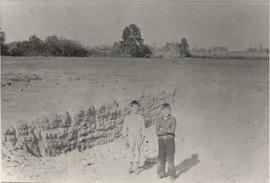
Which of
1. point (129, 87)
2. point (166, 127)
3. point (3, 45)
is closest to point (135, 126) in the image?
point (166, 127)

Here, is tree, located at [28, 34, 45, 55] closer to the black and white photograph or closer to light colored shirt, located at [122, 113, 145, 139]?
the black and white photograph

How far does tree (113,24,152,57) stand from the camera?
4629 mm

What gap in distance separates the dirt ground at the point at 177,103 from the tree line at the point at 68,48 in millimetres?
79

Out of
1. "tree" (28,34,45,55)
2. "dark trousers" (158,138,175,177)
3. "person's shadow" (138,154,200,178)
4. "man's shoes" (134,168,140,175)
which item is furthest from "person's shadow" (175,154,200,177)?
"tree" (28,34,45,55)

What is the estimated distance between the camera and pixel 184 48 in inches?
185

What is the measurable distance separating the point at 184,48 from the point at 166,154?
4.13 ft

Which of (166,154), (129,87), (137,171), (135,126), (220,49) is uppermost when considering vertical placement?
(220,49)

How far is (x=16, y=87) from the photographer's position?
4.83 meters

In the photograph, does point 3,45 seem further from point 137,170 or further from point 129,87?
point 137,170

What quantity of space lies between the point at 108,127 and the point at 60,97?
644 mm

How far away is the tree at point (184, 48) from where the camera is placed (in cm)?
466

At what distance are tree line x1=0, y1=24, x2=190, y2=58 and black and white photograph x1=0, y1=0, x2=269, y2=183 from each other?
12mm

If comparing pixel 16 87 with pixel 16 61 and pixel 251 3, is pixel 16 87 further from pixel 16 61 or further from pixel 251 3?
pixel 251 3

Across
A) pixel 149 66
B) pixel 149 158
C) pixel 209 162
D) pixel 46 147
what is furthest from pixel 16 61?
pixel 209 162
